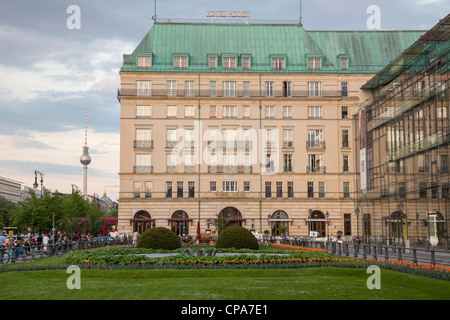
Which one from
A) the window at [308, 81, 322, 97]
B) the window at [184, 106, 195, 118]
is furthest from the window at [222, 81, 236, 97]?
the window at [308, 81, 322, 97]

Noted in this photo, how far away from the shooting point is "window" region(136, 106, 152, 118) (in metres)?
78.4

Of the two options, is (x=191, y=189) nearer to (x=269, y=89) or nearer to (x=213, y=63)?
(x=269, y=89)

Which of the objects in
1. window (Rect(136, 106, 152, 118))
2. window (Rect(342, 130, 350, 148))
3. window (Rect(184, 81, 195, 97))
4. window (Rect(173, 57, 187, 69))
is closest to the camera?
window (Rect(136, 106, 152, 118))

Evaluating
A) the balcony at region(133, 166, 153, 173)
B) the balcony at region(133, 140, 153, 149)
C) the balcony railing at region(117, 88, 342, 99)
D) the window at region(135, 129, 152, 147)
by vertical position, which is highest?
the balcony railing at region(117, 88, 342, 99)

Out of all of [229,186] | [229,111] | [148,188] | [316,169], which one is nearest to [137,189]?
[148,188]

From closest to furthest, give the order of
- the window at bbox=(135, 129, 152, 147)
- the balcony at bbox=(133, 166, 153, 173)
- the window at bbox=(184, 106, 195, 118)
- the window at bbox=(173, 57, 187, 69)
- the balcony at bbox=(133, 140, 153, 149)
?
the balcony at bbox=(133, 166, 153, 173), the balcony at bbox=(133, 140, 153, 149), the window at bbox=(135, 129, 152, 147), the window at bbox=(184, 106, 195, 118), the window at bbox=(173, 57, 187, 69)

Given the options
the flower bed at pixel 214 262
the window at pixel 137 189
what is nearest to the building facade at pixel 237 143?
the window at pixel 137 189

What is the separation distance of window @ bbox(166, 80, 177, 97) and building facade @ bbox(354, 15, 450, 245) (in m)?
26.5

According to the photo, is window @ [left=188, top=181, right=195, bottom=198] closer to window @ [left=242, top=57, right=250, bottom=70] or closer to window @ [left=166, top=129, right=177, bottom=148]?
window @ [left=166, top=129, right=177, bottom=148]

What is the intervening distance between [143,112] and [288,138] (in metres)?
20.7

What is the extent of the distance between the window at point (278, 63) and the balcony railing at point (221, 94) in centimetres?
383
